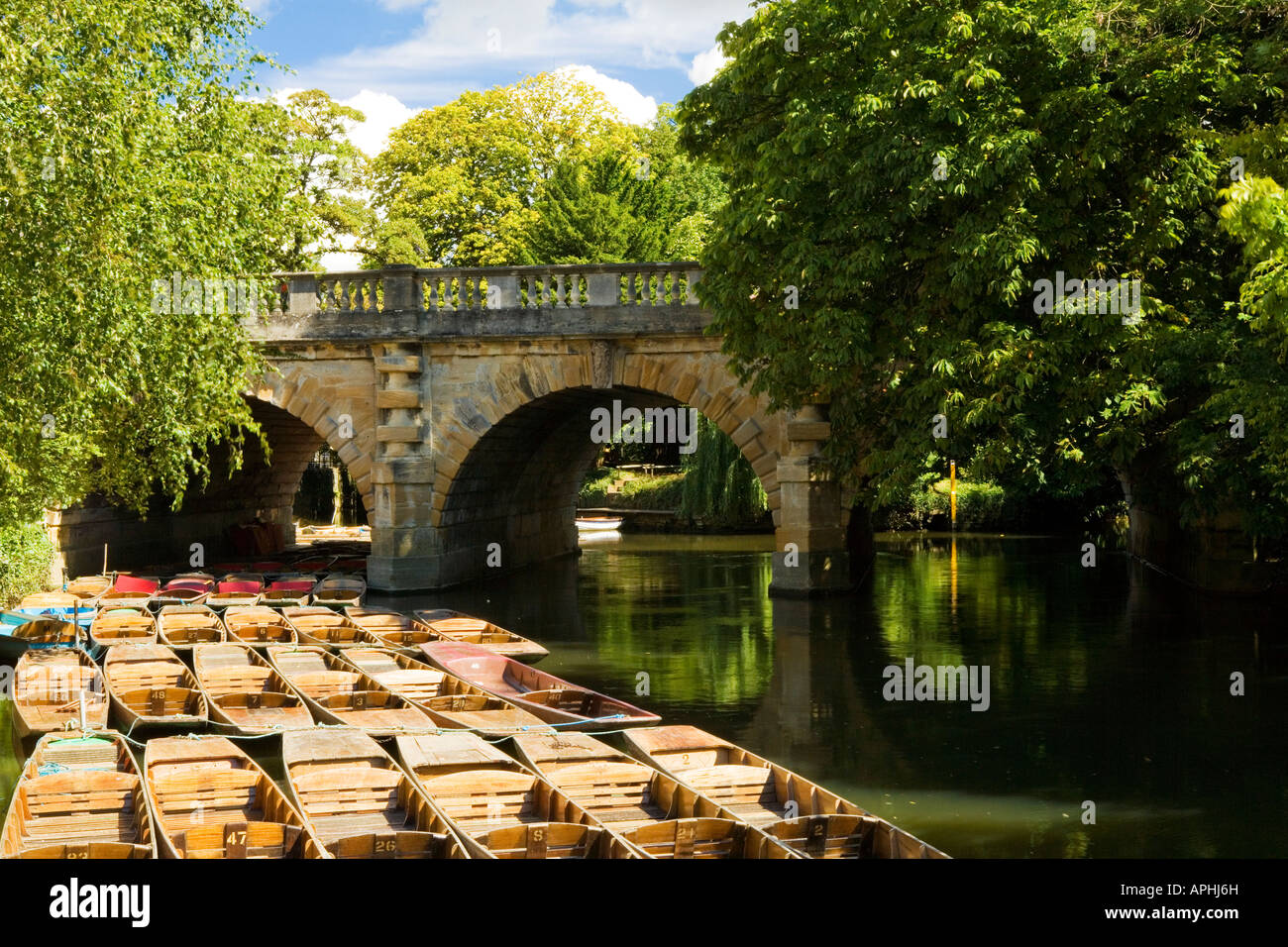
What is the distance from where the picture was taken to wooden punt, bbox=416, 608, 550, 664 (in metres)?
15.7

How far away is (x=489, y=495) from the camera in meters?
23.0

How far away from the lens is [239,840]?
7594 millimetres

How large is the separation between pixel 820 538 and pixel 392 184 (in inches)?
828

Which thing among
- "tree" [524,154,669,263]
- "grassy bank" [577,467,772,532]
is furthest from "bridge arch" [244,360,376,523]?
"grassy bank" [577,467,772,532]

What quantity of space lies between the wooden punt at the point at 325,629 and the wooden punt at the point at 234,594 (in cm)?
165

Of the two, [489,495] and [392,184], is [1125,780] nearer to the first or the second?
[489,495]

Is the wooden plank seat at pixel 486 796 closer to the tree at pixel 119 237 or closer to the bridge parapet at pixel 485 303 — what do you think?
the tree at pixel 119 237

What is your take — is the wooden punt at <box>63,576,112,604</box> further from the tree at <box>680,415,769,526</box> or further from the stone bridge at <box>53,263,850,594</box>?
the tree at <box>680,415,769,526</box>

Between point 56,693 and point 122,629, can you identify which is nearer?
point 56,693

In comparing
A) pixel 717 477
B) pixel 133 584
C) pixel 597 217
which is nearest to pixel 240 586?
pixel 133 584

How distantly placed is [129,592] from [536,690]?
931cm

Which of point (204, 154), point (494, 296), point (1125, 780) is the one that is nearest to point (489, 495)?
point (494, 296)

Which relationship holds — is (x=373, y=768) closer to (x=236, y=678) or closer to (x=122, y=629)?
(x=236, y=678)
